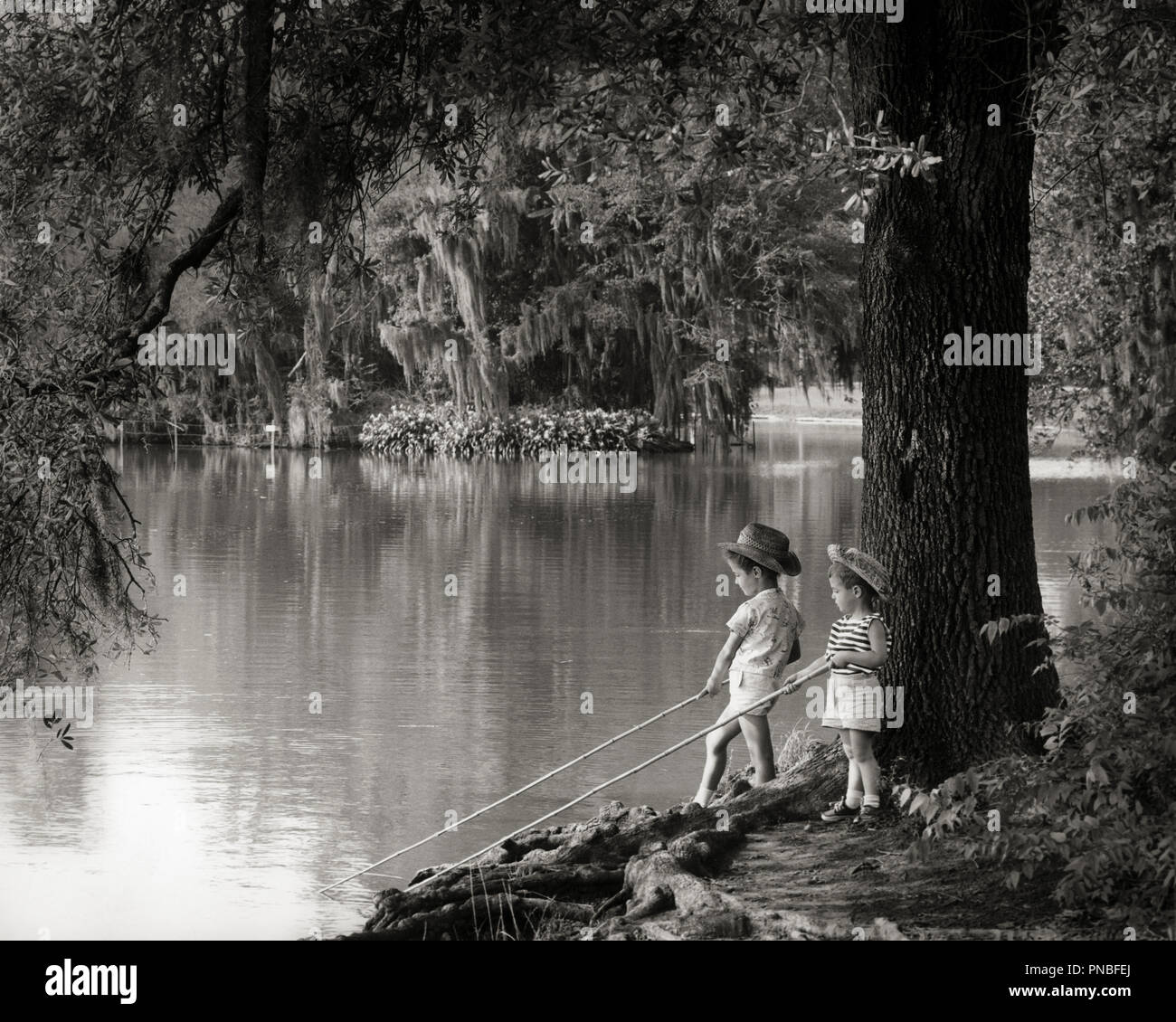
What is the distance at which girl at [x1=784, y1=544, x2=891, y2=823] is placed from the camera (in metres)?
7.60

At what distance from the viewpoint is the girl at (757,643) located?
8.42 metres

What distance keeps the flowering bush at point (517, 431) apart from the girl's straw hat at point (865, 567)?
37.9 metres

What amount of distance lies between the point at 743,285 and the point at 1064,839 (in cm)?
3998

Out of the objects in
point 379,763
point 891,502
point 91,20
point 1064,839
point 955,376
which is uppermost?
point 91,20

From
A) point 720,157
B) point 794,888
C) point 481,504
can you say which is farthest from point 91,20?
point 481,504

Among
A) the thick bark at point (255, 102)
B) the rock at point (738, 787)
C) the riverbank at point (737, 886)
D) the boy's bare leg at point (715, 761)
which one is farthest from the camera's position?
the rock at point (738, 787)

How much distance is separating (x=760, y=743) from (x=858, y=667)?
3.51ft

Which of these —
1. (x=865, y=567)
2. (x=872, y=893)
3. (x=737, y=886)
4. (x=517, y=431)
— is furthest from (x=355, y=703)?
(x=517, y=431)

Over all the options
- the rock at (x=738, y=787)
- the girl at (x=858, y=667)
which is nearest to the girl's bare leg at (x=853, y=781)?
the girl at (x=858, y=667)

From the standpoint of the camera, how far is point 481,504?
3103 cm

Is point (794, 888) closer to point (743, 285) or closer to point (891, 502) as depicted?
point (891, 502)

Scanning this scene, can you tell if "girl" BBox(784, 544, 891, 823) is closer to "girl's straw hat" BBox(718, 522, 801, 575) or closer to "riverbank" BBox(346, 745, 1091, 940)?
"riverbank" BBox(346, 745, 1091, 940)

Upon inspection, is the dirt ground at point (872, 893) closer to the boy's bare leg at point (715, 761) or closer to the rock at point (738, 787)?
the boy's bare leg at point (715, 761)

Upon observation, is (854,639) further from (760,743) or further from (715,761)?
(715,761)
